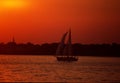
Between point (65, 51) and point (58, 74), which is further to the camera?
point (65, 51)

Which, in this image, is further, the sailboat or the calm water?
the sailboat

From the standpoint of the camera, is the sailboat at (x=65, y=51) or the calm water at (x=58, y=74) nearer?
the calm water at (x=58, y=74)

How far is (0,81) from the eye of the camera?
5294 centimetres

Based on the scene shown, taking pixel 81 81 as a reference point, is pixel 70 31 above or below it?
above

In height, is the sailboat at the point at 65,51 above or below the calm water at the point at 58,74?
above

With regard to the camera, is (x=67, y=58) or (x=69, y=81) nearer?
(x=69, y=81)

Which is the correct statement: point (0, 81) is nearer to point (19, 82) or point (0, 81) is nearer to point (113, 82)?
point (19, 82)

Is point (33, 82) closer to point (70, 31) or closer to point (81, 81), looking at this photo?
point (81, 81)

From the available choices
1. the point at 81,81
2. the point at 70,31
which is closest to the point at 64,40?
the point at 70,31

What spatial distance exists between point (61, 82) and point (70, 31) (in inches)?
2704

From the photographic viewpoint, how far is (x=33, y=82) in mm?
53219

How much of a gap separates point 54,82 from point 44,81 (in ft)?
5.07

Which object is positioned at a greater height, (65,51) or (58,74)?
(65,51)

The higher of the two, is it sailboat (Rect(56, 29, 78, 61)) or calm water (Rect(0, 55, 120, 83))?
sailboat (Rect(56, 29, 78, 61))
